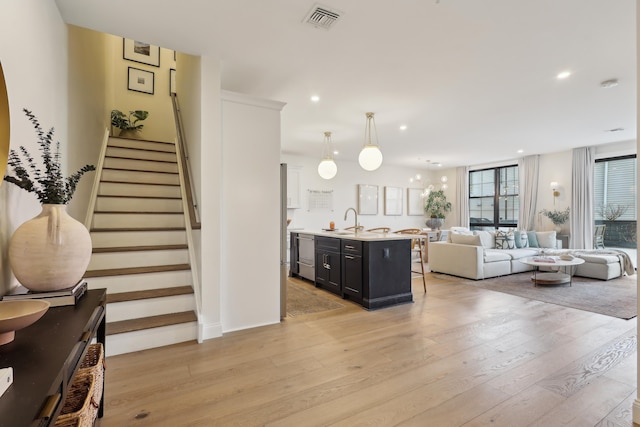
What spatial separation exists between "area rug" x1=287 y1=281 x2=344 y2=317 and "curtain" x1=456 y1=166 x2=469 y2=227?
674cm

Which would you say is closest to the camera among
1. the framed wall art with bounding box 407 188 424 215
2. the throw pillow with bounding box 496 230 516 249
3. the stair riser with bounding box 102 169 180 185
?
the stair riser with bounding box 102 169 180 185

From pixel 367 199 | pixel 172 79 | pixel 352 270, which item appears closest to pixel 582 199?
pixel 367 199

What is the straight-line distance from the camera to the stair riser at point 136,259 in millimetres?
2979

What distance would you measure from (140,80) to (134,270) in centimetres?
429

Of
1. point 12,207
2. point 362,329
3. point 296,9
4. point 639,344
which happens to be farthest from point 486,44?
point 12,207

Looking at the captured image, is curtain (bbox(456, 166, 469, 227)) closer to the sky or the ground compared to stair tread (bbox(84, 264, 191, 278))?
closer to the sky

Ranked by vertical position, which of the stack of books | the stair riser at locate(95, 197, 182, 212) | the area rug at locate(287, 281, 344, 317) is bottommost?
the area rug at locate(287, 281, 344, 317)

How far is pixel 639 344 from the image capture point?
1.75 m

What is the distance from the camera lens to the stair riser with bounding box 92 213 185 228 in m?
3.54

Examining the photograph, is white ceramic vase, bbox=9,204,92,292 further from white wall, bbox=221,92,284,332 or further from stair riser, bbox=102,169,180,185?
stair riser, bbox=102,169,180,185

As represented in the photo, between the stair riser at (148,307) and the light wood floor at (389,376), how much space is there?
37 centimetres

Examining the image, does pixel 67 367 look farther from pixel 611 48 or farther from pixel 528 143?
pixel 528 143

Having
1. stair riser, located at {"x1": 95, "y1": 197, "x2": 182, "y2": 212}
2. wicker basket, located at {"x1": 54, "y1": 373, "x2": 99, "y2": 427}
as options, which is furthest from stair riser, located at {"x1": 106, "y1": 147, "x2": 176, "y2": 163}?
wicker basket, located at {"x1": 54, "y1": 373, "x2": 99, "y2": 427}

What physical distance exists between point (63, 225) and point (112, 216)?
7.72 ft
